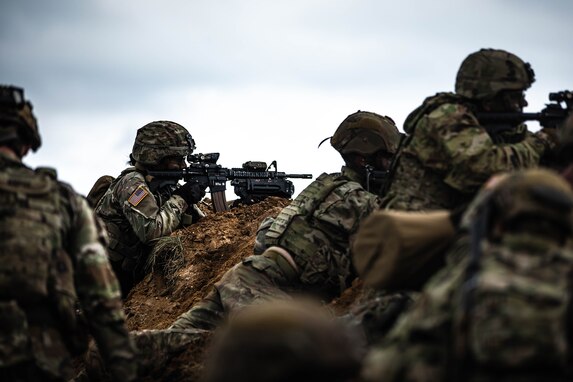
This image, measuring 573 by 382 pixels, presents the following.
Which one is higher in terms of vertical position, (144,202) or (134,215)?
(144,202)

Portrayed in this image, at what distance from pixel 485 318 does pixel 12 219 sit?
312 cm

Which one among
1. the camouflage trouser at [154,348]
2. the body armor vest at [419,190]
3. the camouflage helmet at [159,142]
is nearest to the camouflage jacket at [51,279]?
the camouflage trouser at [154,348]

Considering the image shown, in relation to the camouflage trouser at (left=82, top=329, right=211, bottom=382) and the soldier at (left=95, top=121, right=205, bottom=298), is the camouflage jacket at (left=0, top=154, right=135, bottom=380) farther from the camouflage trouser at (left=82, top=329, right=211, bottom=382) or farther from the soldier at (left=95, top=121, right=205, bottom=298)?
the soldier at (left=95, top=121, right=205, bottom=298)

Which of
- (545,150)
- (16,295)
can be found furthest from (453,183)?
(16,295)

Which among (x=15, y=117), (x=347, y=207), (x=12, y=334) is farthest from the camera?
(x=347, y=207)

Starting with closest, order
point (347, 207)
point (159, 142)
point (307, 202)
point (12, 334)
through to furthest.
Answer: point (12, 334) → point (347, 207) → point (307, 202) → point (159, 142)

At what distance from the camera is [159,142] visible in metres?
13.1

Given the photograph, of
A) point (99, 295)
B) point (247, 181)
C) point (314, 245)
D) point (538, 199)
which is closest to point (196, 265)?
point (247, 181)

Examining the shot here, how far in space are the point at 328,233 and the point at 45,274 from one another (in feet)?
11.5

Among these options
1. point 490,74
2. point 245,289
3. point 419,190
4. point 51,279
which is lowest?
point 245,289

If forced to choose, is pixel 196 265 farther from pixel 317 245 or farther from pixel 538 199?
pixel 538 199

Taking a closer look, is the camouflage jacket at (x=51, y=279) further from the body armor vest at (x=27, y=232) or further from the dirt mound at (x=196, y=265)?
the dirt mound at (x=196, y=265)

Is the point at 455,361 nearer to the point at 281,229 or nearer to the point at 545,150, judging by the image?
the point at 545,150

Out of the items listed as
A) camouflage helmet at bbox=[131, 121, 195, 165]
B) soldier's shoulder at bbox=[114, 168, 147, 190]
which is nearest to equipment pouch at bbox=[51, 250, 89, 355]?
soldier's shoulder at bbox=[114, 168, 147, 190]
